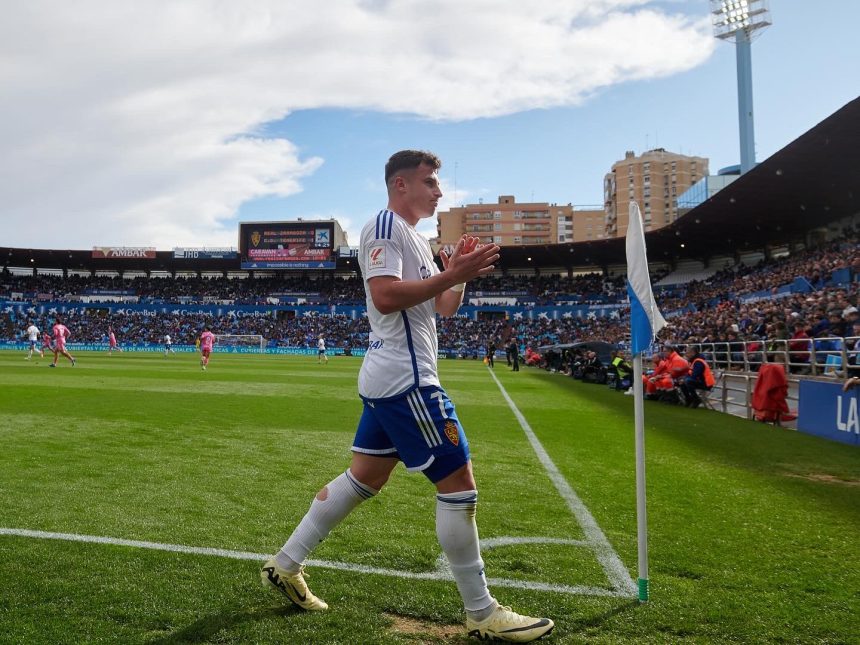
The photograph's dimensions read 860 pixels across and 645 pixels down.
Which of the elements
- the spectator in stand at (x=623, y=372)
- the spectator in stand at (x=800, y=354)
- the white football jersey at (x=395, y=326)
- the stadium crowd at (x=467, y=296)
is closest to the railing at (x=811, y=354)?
the spectator in stand at (x=800, y=354)

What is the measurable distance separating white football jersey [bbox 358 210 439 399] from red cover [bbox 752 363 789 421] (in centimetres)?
1071

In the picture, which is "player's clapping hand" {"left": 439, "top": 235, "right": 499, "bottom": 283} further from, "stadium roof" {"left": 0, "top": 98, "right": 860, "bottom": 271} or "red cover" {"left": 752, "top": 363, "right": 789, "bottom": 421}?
"stadium roof" {"left": 0, "top": 98, "right": 860, "bottom": 271}

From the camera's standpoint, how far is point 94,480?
17.2ft

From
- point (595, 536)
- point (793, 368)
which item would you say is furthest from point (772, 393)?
point (595, 536)

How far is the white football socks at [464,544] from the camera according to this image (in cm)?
259

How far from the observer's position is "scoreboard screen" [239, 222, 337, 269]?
6312 cm

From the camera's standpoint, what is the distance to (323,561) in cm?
344

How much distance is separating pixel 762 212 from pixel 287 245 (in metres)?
44.9

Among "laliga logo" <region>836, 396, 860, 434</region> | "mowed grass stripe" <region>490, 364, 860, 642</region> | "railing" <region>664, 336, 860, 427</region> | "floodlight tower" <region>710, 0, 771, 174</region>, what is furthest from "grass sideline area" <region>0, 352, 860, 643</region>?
"floodlight tower" <region>710, 0, 771, 174</region>

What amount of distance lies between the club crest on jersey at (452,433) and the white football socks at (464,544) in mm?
238

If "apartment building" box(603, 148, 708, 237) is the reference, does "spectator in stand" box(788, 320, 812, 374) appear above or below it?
below

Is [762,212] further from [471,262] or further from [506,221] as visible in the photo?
[506,221]

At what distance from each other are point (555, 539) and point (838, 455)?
5.98 metres

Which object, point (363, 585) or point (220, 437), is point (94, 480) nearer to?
point (220, 437)
